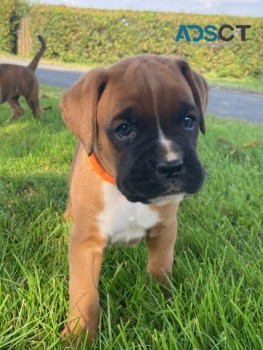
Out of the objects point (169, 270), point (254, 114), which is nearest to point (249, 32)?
point (254, 114)

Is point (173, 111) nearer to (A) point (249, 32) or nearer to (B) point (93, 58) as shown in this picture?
(A) point (249, 32)

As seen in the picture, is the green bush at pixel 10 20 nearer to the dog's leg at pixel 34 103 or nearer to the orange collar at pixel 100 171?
the dog's leg at pixel 34 103

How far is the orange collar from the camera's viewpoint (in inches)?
97.1

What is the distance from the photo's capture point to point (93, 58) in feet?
81.5

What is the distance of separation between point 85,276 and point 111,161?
0.58m

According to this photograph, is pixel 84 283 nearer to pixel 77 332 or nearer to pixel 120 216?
pixel 77 332

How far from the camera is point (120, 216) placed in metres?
2.49

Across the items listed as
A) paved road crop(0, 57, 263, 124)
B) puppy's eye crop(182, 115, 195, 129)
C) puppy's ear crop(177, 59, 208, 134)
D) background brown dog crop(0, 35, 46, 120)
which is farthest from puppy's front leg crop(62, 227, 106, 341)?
paved road crop(0, 57, 263, 124)

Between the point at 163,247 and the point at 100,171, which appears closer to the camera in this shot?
the point at 100,171

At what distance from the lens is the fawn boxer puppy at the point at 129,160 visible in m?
2.16

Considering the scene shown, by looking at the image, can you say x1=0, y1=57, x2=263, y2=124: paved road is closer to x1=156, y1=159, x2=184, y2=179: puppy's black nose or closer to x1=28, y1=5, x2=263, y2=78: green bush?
x1=28, y1=5, x2=263, y2=78: green bush

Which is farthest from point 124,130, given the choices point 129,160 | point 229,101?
point 229,101

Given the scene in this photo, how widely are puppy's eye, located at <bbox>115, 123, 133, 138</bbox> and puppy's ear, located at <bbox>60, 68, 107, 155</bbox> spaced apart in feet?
0.47

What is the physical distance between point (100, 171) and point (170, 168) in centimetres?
53
